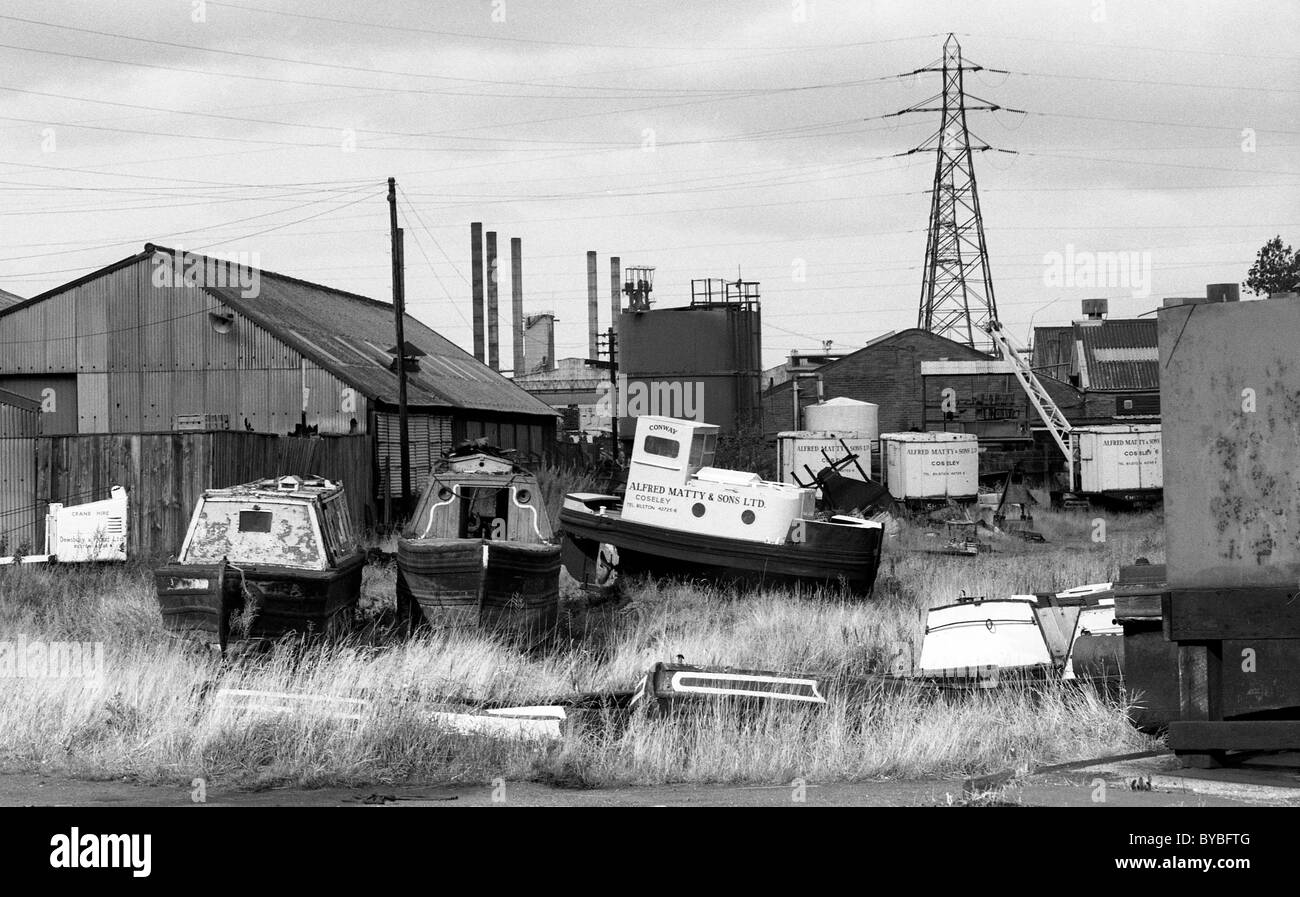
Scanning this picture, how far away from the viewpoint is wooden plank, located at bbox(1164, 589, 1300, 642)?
6609 mm

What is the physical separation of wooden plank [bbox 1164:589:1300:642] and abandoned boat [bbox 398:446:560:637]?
12353 mm

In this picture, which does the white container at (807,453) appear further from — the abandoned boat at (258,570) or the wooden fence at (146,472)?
the abandoned boat at (258,570)

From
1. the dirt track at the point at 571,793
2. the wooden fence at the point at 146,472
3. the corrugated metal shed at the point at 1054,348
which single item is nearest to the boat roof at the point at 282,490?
the wooden fence at the point at 146,472

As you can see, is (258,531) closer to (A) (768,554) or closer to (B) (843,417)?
(A) (768,554)

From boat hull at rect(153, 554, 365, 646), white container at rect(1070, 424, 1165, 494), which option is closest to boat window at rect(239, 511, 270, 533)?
boat hull at rect(153, 554, 365, 646)

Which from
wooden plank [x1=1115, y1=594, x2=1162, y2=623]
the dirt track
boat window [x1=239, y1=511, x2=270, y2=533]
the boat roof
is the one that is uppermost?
the boat roof

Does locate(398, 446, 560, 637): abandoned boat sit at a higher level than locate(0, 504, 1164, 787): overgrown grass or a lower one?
higher

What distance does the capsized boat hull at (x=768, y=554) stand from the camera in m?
22.6

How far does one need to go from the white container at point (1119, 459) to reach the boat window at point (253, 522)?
27912 mm

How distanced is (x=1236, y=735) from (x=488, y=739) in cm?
555

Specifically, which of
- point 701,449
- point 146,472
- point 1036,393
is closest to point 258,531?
point 701,449

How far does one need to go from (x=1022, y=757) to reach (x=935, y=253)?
48.6 meters

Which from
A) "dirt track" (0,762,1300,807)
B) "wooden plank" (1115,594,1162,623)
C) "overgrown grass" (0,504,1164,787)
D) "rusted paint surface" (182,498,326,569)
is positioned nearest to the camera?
"dirt track" (0,762,1300,807)

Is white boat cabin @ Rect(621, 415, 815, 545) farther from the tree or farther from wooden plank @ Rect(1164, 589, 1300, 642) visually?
the tree
